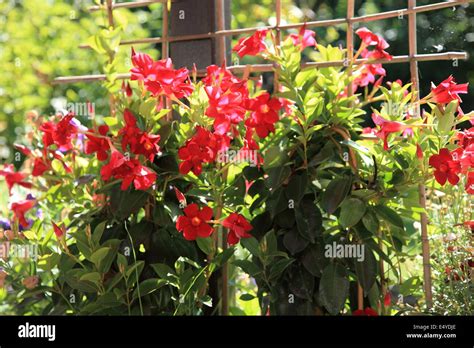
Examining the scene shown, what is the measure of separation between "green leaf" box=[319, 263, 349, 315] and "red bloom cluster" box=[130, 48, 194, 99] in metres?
0.54

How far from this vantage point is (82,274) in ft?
5.93

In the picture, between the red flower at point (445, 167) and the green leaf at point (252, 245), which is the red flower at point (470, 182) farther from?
the green leaf at point (252, 245)

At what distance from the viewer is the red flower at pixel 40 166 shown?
79.6 inches

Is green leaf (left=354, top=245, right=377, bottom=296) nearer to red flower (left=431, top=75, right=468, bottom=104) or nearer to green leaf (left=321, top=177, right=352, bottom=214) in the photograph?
green leaf (left=321, top=177, right=352, bottom=214)

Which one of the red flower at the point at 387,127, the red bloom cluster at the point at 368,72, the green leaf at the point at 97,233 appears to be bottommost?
the green leaf at the point at 97,233

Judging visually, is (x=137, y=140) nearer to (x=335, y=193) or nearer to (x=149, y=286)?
(x=149, y=286)

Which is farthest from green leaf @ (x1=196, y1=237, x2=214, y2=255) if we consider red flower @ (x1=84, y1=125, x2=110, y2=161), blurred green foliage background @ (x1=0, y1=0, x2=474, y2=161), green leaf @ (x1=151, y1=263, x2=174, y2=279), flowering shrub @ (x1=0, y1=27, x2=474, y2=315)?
blurred green foliage background @ (x1=0, y1=0, x2=474, y2=161)

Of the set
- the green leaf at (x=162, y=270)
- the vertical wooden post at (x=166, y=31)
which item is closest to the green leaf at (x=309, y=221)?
the green leaf at (x=162, y=270)

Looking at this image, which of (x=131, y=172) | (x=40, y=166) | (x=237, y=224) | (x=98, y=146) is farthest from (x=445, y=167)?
(x=40, y=166)

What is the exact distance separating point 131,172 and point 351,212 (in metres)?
0.51
